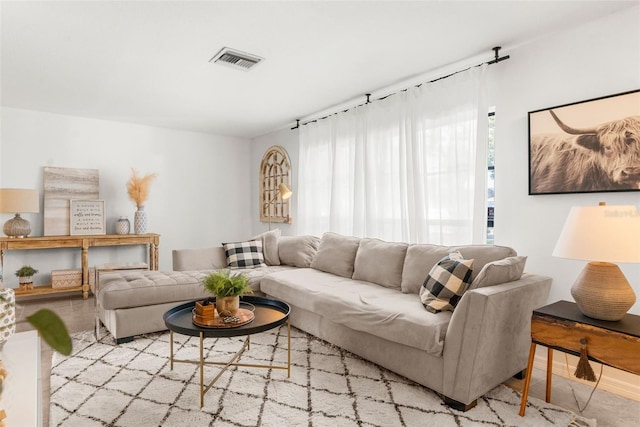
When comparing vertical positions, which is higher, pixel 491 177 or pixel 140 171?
pixel 140 171

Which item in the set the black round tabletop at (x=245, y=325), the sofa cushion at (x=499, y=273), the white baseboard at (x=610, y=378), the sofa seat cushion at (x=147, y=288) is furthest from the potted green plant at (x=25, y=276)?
the white baseboard at (x=610, y=378)

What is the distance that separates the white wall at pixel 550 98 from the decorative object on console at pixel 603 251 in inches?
27.4

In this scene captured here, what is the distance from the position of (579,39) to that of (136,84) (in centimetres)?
381

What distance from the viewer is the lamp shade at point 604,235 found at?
186 centimetres

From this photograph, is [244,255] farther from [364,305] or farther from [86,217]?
[86,217]

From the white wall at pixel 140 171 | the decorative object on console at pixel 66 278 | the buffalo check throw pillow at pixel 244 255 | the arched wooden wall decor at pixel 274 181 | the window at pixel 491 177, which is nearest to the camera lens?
the window at pixel 491 177

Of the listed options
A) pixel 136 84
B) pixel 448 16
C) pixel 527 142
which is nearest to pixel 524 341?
pixel 527 142

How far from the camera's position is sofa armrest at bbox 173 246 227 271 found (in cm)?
417

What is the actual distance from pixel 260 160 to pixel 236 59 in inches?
129

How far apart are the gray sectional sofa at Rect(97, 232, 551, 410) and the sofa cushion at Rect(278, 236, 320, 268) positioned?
0.05 ft

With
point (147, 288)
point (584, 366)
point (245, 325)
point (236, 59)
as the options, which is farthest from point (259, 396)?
point (236, 59)

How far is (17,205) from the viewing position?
14.1ft

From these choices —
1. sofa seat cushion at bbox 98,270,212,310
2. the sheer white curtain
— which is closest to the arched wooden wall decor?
the sheer white curtain

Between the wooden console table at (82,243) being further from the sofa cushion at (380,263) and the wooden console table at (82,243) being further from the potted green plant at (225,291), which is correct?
the potted green plant at (225,291)
